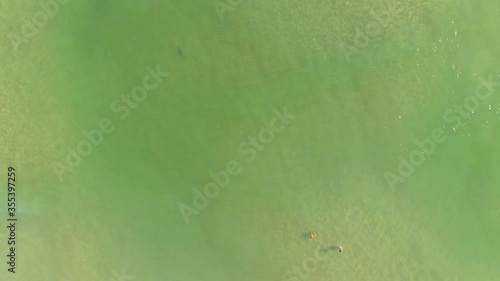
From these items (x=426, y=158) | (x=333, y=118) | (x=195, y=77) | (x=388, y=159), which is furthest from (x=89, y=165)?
(x=426, y=158)

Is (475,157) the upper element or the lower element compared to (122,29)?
lower

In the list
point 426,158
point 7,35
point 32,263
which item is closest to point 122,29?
point 7,35

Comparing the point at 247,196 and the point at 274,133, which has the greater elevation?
the point at 274,133

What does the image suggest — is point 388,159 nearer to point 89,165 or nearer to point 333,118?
point 333,118

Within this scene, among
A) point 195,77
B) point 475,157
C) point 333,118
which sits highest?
point 195,77

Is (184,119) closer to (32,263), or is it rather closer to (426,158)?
(32,263)

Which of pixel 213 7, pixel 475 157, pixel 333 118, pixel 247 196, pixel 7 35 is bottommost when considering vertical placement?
pixel 475 157
